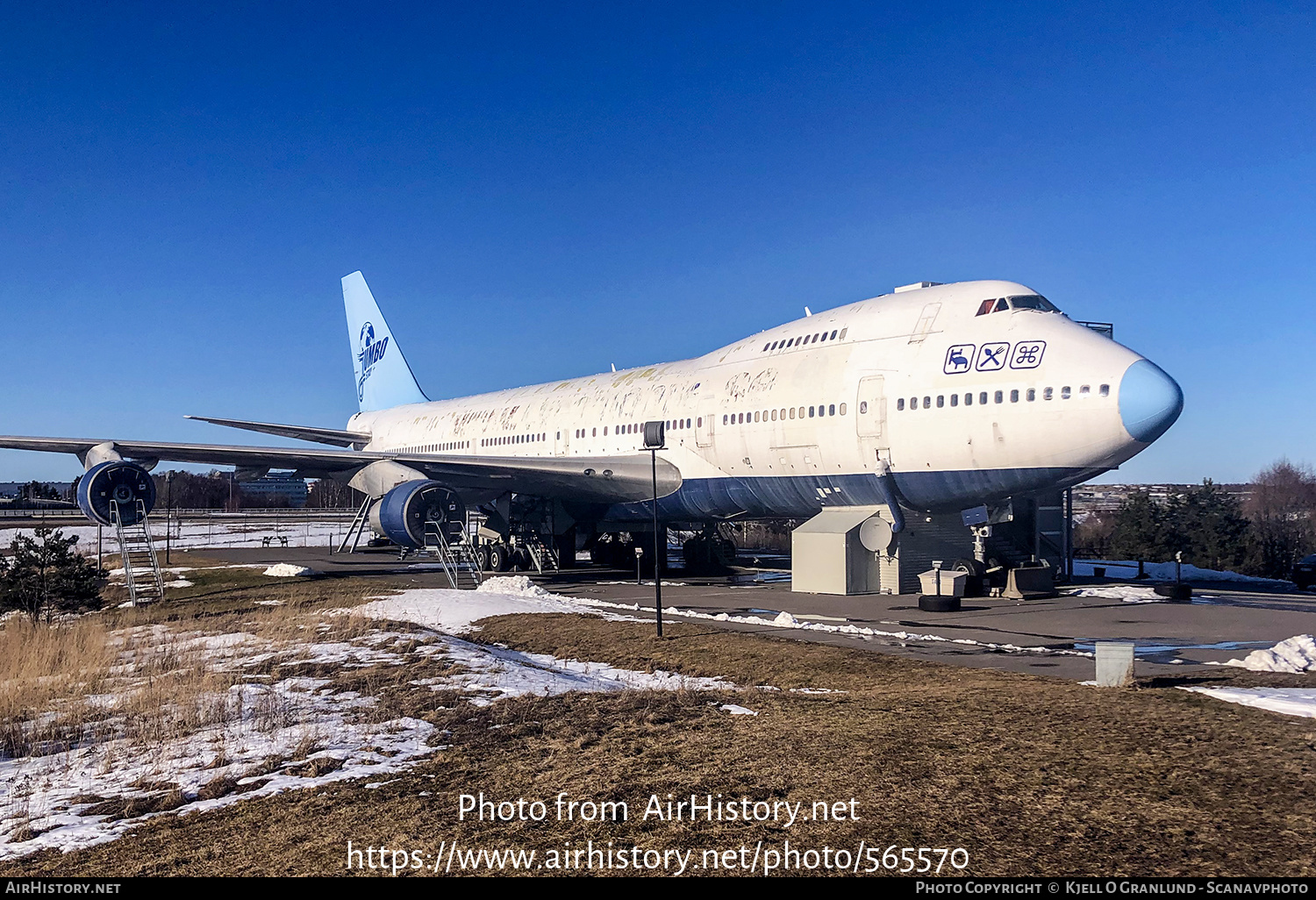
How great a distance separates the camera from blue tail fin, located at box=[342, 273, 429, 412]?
151ft

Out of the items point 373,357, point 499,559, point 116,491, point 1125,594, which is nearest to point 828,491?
point 1125,594

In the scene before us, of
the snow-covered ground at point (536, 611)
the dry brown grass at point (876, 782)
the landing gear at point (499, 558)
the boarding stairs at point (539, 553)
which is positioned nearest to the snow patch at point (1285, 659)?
the snow-covered ground at point (536, 611)

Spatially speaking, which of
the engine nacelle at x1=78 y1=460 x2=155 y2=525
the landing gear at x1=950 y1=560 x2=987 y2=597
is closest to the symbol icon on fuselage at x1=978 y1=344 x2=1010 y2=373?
the landing gear at x1=950 y1=560 x2=987 y2=597

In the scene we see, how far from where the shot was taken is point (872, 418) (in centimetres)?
2033

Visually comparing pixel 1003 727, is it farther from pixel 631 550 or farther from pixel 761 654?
pixel 631 550

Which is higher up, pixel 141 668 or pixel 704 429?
pixel 704 429

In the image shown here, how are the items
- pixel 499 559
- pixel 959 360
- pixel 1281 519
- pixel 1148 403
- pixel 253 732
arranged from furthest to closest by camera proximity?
1. pixel 1281 519
2. pixel 499 559
3. pixel 959 360
4. pixel 1148 403
5. pixel 253 732

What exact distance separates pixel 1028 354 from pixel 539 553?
18040 mm

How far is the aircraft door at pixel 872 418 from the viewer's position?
66.2 ft

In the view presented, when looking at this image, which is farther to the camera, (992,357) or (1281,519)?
(1281,519)

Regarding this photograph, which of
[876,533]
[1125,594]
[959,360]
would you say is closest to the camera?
[959,360]

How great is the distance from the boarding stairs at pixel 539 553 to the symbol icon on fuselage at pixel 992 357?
52.4ft

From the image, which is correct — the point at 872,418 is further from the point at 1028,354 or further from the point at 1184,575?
the point at 1184,575
